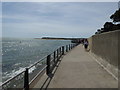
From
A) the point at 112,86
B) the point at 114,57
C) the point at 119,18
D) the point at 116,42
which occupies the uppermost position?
the point at 119,18

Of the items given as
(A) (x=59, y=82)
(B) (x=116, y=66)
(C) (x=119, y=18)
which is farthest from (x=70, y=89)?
(C) (x=119, y=18)

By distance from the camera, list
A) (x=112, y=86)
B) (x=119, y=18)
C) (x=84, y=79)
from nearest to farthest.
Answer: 1. (x=112, y=86)
2. (x=84, y=79)
3. (x=119, y=18)

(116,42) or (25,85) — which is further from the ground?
(116,42)

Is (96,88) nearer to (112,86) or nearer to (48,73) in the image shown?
(112,86)

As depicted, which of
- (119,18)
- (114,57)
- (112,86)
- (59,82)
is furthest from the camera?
(119,18)

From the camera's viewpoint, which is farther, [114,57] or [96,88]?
[114,57]

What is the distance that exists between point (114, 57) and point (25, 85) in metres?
5.41

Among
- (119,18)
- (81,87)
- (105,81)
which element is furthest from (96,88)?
(119,18)

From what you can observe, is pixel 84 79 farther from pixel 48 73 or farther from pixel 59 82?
pixel 48 73

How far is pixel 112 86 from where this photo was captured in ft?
26.5

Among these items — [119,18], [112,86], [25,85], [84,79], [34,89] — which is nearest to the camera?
[25,85]

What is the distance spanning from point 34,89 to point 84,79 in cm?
278

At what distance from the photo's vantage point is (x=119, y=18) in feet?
133

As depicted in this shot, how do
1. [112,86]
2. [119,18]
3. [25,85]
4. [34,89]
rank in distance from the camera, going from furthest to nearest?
1. [119,18]
2. [112,86]
3. [34,89]
4. [25,85]
